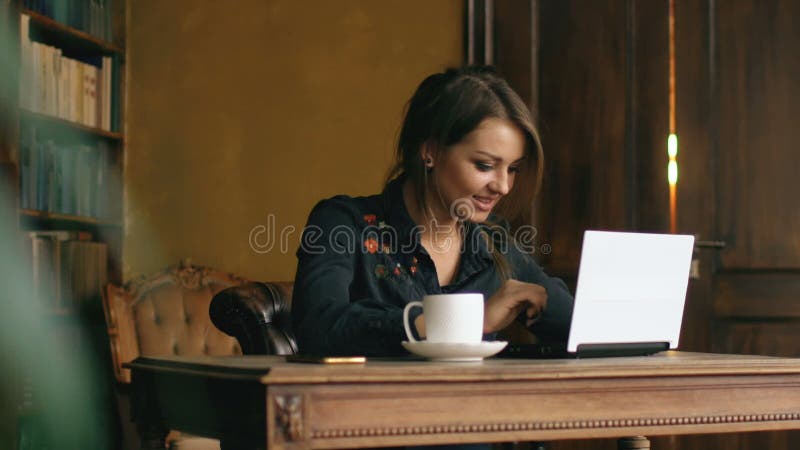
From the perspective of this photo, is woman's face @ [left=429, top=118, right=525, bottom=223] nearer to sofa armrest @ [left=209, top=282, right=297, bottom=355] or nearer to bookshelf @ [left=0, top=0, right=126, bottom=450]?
sofa armrest @ [left=209, top=282, right=297, bottom=355]

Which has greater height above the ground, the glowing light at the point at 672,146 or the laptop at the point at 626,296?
the glowing light at the point at 672,146

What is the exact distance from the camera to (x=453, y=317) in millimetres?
1489

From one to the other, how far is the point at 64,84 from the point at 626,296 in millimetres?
2597

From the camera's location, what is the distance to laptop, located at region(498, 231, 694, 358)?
154 cm

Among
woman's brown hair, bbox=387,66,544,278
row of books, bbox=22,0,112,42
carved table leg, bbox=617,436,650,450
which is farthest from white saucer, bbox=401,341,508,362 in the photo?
row of books, bbox=22,0,112,42

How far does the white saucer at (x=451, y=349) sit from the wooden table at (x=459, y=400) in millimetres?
23

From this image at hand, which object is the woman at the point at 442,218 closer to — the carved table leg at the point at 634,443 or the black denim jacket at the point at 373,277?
the black denim jacket at the point at 373,277

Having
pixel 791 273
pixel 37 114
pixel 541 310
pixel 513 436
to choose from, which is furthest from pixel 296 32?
pixel 513 436

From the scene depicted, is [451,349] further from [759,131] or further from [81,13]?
[81,13]

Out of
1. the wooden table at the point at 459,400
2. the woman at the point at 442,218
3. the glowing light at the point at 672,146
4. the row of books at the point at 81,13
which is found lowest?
the wooden table at the point at 459,400

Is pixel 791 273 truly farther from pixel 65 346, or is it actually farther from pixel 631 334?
pixel 65 346

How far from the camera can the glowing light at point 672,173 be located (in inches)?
137

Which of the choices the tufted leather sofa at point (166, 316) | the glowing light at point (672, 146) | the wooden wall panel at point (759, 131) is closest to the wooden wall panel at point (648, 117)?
the glowing light at point (672, 146)

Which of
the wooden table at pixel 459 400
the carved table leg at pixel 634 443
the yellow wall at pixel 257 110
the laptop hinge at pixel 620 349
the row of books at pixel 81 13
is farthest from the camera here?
the yellow wall at pixel 257 110
